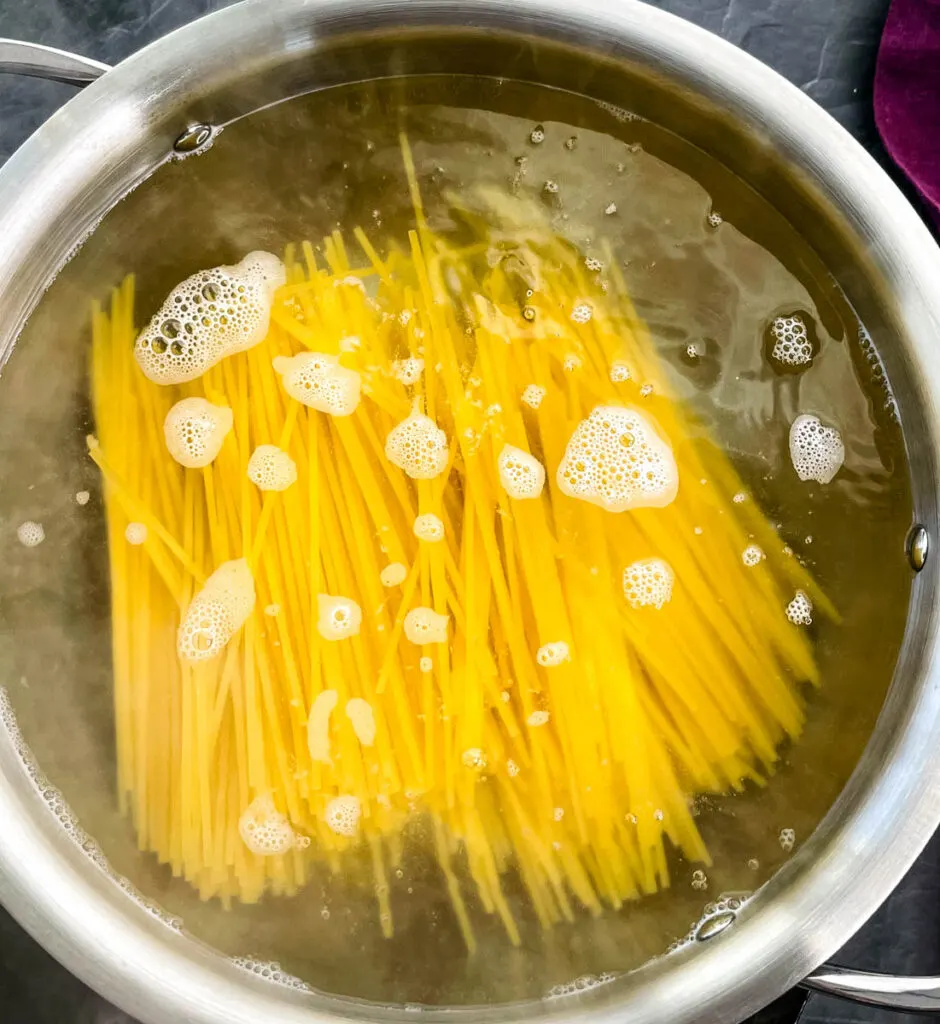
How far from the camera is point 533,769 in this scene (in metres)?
0.77

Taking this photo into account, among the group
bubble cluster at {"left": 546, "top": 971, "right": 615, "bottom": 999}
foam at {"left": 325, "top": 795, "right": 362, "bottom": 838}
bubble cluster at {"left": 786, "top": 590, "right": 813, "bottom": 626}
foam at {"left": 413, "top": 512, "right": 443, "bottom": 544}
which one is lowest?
→ bubble cluster at {"left": 546, "top": 971, "right": 615, "bottom": 999}

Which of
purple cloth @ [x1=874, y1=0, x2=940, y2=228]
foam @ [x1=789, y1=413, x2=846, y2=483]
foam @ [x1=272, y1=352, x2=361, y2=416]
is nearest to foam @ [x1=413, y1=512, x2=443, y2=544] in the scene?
foam @ [x1=272, y1=352, x2=361, y2=416]

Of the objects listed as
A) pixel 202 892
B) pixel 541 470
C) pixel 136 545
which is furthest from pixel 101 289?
pixel 202 892

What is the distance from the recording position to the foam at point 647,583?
2.53ft

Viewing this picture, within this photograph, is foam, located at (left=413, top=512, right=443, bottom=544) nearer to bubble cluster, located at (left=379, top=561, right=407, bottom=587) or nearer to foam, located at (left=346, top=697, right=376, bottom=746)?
bubble cluster, located at (left=379, top=561, right=407, bottom=587)

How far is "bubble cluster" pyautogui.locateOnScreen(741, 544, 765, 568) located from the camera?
773mm

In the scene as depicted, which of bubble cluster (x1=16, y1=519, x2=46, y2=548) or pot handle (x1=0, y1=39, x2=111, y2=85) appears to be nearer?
pot handle (x1=0, y1=39, x2=111, y2=85)

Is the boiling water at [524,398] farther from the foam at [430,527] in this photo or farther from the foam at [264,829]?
→ the foam at [430,527]

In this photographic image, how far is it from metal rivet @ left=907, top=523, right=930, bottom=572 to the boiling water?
1 centimetres

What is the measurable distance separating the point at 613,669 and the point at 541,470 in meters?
0.19

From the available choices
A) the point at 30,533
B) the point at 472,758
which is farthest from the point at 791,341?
the point at 30,533

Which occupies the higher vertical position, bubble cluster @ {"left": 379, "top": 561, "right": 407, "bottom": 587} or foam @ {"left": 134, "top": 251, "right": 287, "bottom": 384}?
foam @ {"left": 134, "top": 251, "right": 287, "bottom": 384}

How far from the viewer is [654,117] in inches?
29.1

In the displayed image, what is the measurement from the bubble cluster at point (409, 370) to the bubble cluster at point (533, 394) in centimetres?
9
